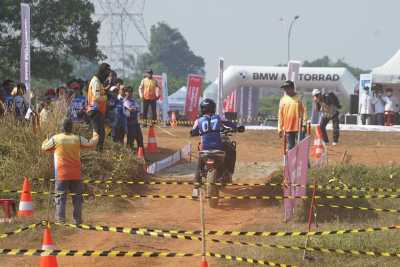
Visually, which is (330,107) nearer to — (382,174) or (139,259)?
(382,174)

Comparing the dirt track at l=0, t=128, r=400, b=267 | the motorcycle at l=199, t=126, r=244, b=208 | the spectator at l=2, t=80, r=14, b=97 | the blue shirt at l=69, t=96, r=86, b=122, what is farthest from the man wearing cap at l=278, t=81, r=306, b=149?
the spectator at l=2, t=80, r=14, b=97

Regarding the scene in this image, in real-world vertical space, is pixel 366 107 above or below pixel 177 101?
below

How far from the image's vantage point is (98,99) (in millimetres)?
13914

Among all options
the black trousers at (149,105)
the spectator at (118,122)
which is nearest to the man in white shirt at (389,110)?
the black trousers at (149,105)

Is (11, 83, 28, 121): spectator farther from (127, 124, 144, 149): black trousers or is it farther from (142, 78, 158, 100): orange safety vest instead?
(142, 78, 158, 100): orange safety vest

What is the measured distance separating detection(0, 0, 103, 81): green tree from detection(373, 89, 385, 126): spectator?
18754mm

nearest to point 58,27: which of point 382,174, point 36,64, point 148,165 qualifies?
point 36,64

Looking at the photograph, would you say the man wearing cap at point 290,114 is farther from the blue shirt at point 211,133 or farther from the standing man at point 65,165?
the standing man at point 65,165

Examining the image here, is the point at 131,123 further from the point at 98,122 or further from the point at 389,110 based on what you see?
the point at 389,110

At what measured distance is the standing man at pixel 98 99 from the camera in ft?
45.5

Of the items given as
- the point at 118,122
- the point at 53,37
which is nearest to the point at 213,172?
the point at 118,122

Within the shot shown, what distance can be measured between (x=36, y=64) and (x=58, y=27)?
8.35 feet

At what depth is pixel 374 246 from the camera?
9477mm

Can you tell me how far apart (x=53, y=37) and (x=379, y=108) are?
19650 mm
